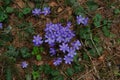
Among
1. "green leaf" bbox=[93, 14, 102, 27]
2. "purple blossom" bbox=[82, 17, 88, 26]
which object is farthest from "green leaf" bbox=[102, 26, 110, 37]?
"purple blossom" bbox=[82, 17, 88, 26]

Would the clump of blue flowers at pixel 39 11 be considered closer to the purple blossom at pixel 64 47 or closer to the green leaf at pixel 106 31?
the purple blossom at pixel 64 47

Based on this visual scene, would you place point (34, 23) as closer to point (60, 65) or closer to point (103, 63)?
point (60, 65)

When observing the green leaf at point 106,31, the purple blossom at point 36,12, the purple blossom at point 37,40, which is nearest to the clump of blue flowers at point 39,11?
the purple blossom at point 36,12

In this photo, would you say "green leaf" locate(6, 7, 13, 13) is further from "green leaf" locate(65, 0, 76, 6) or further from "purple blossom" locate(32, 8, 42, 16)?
"green leaf" locate(65, 0, 76, 6)

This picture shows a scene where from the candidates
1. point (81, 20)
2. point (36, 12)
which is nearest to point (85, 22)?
point (81, 20)

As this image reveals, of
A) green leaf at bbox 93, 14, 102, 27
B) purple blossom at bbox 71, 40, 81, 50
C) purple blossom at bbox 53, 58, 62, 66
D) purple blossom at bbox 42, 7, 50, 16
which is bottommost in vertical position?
purple blossom at bbox 53, 58, 62, 66

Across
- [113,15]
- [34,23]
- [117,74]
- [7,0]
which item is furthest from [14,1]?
[117,74]

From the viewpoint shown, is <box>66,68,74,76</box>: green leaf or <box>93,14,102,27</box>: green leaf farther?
<box>93,14,102,27</box>: green leaf

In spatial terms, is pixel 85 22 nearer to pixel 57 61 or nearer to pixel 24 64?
pixel 57 61

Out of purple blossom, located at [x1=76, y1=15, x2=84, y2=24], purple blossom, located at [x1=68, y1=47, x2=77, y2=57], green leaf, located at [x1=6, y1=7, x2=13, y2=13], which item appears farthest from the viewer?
green leaf, located at [x1=6, y1=7, x2=13, y2=13]

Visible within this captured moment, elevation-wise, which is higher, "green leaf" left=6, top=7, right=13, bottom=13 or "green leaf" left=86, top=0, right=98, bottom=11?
"green leaf" left=6, top=7, right=13, bottom=13

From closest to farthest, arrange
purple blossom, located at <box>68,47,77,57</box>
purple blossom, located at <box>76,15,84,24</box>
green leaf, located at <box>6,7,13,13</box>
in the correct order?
purple blossom, located at <box>68,47,77,57</box>, purple blossom, located at <box>76,15,84,24</box>, green leaf, located at <box>6,7,13,13</box>
